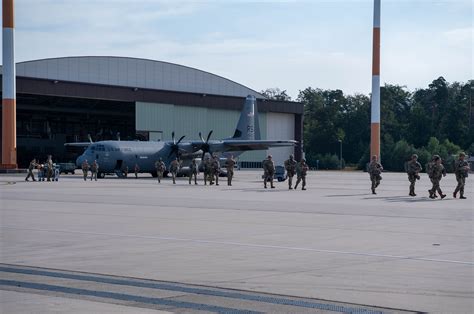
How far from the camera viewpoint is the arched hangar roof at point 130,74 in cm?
7062

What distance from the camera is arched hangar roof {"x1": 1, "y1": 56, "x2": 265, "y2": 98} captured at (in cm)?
7062

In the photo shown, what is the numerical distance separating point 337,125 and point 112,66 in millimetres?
53501

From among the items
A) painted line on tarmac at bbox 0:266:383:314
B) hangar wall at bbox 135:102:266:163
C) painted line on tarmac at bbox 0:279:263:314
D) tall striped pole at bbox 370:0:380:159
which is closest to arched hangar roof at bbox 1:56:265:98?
hangar wall at bbox 135:102:266:163

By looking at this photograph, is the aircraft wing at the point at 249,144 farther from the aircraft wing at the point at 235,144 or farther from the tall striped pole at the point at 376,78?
the tall striped pole at the point at 376,78

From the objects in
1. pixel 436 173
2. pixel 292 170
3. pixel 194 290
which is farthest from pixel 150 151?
pixel 194 290

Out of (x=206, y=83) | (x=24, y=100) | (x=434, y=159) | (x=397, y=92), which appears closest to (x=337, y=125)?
(x=397, y=92)

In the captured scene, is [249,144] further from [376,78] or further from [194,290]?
[194,290]

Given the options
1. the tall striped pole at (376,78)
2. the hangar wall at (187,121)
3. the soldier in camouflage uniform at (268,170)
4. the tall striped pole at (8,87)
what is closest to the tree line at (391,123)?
the hangar wall at (187,121)

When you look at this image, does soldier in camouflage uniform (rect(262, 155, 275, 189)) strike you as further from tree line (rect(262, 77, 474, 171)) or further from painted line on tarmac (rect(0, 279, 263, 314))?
tree line (rect(262, 77, 474, 171))

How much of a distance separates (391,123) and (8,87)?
72351 millimetres

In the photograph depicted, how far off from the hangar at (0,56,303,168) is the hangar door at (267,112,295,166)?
11 centimetres

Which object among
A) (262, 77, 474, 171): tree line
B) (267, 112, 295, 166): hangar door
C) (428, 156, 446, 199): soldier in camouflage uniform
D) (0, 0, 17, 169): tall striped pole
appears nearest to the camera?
(428, 156, 446, 199): soldier in camouflage uniform

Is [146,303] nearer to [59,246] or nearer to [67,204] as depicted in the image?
[59,246]

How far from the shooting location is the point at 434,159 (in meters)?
25.1
